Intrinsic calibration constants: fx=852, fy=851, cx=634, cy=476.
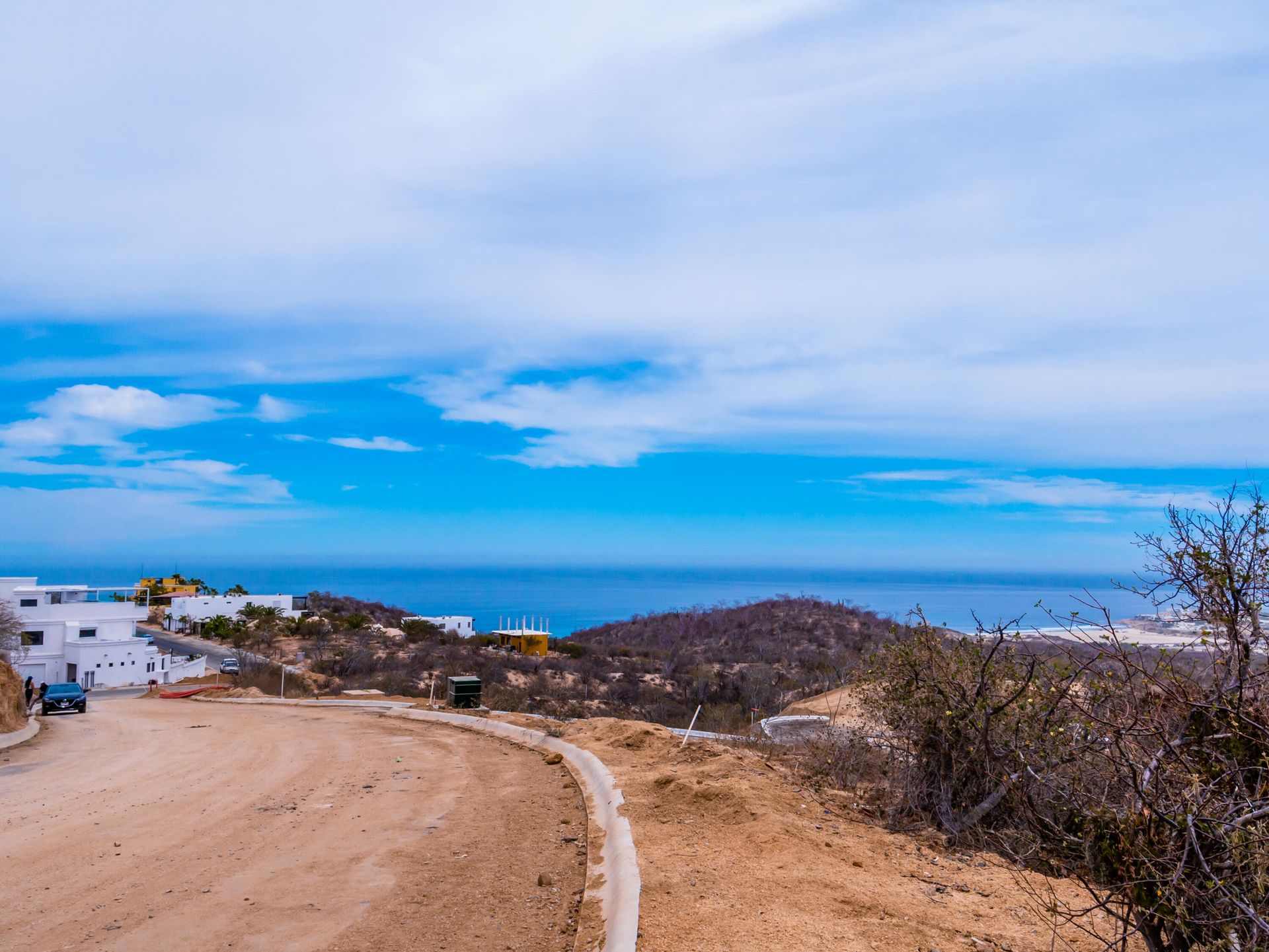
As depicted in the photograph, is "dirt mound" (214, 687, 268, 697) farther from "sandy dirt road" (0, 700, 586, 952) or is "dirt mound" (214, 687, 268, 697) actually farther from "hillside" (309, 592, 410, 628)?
"hillside" (309, 592, 410, 628)

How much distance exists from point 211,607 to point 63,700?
162 feet

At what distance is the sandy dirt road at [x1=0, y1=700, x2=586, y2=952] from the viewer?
244 inches

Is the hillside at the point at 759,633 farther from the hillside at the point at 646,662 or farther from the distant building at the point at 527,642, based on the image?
the distant building at the point at 527,642

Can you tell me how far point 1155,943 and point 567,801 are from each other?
7.42 meters

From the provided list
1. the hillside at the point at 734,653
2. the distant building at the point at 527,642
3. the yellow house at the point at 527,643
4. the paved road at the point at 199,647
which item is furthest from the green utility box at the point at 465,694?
the yellow house at the point at 527,643

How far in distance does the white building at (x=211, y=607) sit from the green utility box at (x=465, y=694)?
185ft

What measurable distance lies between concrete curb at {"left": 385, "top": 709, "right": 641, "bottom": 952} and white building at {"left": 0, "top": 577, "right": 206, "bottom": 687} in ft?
133

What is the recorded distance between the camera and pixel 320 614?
6750cm

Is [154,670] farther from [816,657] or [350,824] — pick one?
[350,824]

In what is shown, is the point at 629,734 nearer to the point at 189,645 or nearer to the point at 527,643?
the point at 527,643

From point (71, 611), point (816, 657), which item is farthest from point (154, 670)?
point (816, 657)

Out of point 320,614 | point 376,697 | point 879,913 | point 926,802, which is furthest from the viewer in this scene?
point 320,614

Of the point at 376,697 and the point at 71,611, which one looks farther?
the point at 71,611

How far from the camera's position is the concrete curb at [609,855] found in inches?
221
